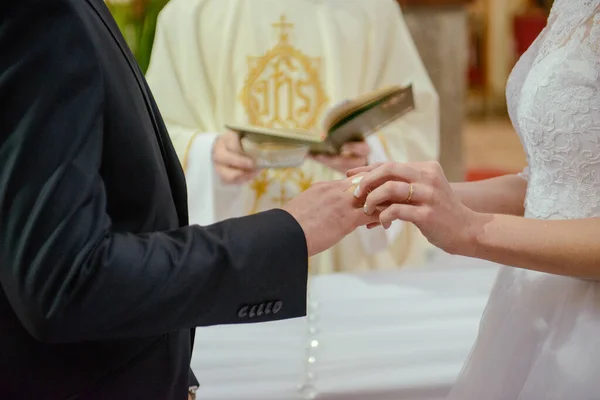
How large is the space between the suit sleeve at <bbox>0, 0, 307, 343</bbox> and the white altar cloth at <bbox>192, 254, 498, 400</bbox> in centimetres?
73

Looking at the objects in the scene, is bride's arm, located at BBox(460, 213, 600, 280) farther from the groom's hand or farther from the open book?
the open book

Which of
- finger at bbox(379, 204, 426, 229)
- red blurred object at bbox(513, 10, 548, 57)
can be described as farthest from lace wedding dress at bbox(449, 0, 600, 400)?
red blurred object at bbox(513, 10, 548, 57)

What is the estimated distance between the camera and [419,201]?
1.36m

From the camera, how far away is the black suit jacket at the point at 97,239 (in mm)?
1027

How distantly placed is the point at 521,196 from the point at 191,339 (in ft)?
2.65

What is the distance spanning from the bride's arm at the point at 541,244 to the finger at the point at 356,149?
79cm

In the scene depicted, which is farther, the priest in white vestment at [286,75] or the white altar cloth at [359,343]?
the priest in white vestment at [286,75]

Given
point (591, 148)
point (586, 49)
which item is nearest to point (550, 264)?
point (591, 148)

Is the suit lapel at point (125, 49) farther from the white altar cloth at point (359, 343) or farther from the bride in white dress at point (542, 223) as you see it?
the white altar cloth at point (359, 343)

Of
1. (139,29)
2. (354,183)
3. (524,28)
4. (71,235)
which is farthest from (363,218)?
(524,28)

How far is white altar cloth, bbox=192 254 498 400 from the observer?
1835 mm

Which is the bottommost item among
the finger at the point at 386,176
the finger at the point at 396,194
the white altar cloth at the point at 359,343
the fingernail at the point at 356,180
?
the white altar cloth at the point at 359,343

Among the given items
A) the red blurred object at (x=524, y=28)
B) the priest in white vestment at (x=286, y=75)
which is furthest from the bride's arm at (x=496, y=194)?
the red blurred object at (x=524, y=28)

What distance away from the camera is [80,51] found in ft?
3.44
